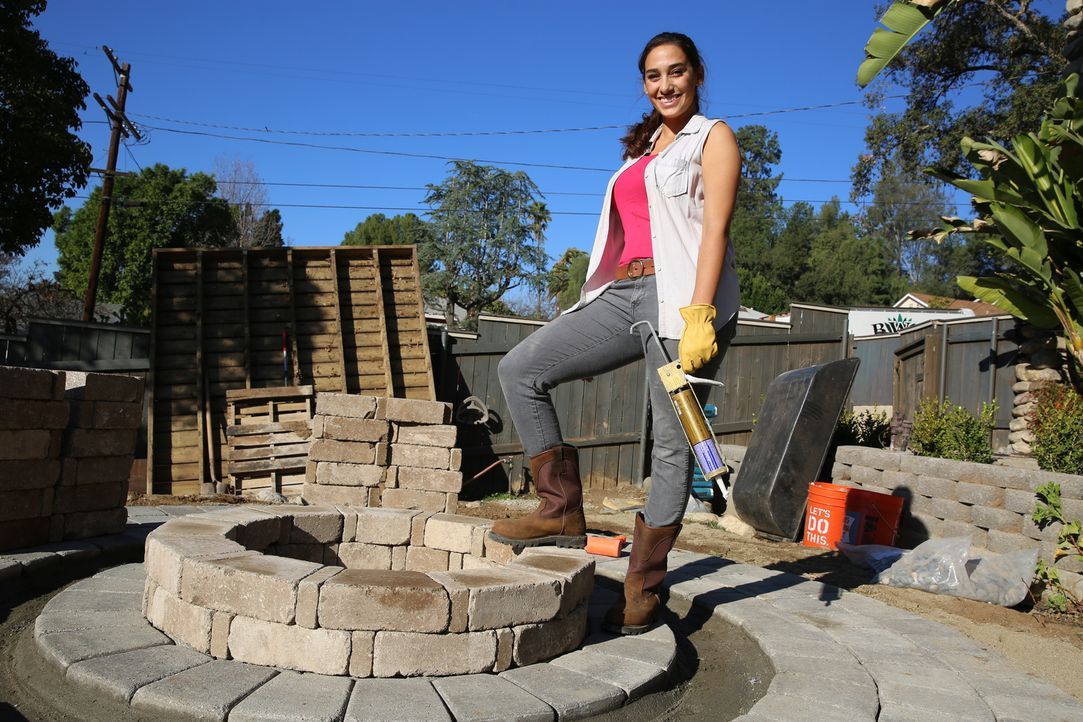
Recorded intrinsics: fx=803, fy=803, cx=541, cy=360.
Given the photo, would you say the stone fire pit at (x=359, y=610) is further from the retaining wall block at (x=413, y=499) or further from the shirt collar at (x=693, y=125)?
the retaining wall block at (x=413, y=499)

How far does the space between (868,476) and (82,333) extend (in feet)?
32.1

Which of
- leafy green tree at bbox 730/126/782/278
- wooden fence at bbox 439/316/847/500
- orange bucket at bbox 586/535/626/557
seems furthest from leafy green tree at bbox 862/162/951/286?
orange bucket at bbox 586/535/626/557

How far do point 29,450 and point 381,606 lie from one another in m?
2.65

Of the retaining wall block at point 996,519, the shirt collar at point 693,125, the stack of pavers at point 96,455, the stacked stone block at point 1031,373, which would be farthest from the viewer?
the stacked stone block at point 1031,373

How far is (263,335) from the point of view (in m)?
10.5

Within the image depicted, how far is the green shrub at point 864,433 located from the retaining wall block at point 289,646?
7887 millimetres

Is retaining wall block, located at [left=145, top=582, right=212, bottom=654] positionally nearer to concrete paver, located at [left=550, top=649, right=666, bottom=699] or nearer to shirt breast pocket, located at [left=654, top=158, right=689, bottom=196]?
concrete paver, located at [left=550, top=649, right=666, bottom=699]

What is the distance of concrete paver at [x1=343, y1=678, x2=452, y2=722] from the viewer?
2256 millimetres

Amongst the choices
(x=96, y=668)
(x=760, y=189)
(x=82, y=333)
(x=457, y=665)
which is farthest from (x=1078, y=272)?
(x=760, y=189)

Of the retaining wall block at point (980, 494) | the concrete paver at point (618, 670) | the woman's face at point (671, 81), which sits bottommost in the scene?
the concrete paver at point (618, 670)

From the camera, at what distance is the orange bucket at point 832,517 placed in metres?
6.89

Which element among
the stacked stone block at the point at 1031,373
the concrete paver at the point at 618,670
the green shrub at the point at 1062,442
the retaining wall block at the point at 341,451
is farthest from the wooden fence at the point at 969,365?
the concrete paver at the point at 618,670

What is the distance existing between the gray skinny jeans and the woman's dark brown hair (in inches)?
27.2

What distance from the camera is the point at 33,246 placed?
13.6 meters
